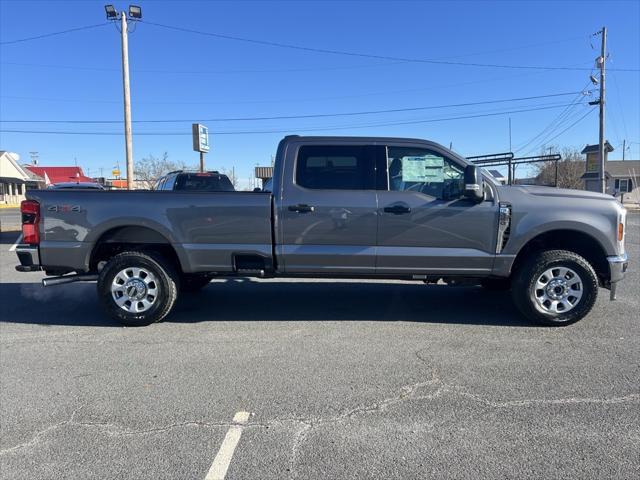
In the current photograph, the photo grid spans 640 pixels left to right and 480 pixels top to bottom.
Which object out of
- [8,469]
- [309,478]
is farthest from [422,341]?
[8,469]

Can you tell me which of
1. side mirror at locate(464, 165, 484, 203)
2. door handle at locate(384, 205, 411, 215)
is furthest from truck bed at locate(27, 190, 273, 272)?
side mirror at locate(464, 165, 484, 203)

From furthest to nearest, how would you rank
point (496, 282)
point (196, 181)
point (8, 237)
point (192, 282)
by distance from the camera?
point (8, 237)
point (196, 181)
point (192, 282)
point (496, 282)

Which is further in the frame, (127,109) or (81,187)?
(127,109)

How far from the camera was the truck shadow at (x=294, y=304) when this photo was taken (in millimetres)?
5762

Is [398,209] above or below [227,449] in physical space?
above

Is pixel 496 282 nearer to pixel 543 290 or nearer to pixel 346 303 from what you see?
pixel 543 290

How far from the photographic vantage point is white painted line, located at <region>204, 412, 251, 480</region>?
2666 mm

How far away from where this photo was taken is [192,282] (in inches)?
266

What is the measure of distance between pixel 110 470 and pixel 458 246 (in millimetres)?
4009

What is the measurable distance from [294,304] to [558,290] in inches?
129

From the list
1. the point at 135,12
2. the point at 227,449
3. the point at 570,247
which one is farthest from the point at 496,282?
the point at 135,12

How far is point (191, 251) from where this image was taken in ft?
17.9

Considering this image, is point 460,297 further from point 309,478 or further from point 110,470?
point 110,470

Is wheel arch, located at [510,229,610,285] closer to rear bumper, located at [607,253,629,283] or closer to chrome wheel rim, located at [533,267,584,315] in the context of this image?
rear bumper, located at [607,253,629,283]
